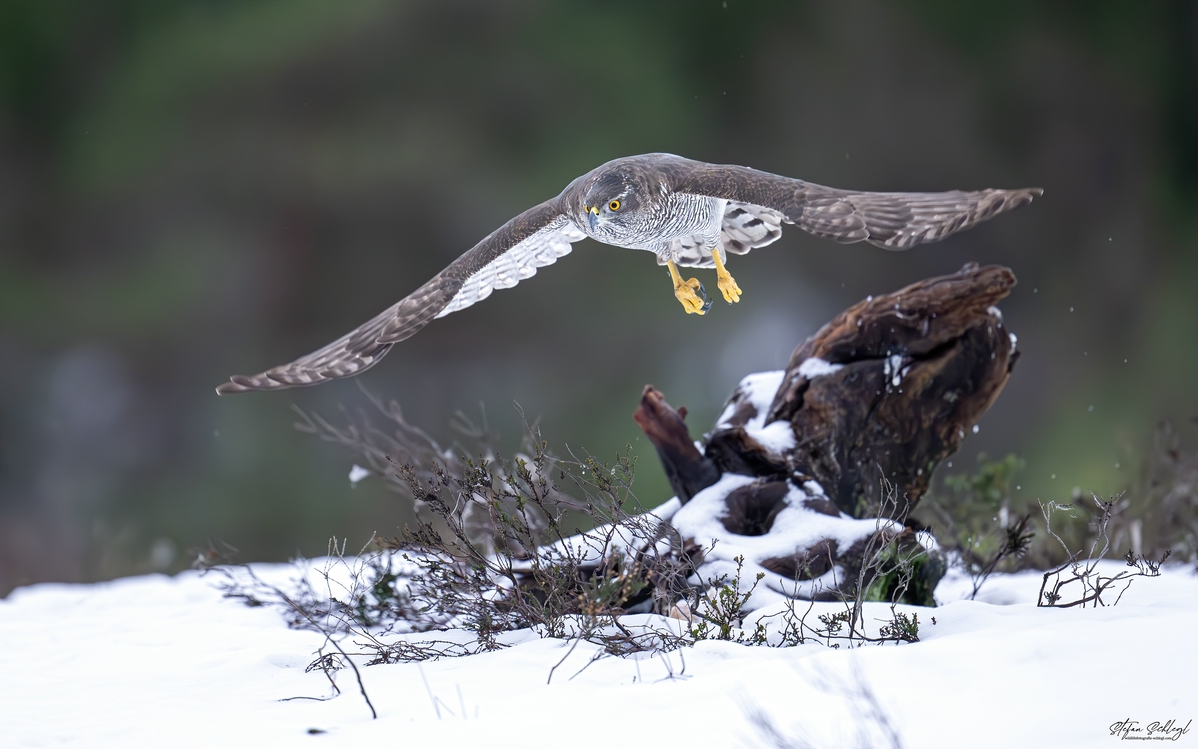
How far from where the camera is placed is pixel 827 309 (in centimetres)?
882

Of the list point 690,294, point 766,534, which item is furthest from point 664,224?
point 766,534

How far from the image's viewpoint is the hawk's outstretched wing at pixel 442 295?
10.2ft

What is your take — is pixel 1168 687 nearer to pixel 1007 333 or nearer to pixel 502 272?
pixel 1007 333

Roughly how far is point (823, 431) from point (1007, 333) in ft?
2.83

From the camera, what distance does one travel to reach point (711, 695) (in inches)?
73.0

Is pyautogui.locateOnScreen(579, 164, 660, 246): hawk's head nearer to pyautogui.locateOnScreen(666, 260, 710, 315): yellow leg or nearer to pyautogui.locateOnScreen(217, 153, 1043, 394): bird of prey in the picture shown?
pyautogui.locateOnScreen(217, 153, 1043, 394): bird of prey

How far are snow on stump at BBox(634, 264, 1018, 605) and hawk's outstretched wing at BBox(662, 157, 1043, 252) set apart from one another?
750 mm

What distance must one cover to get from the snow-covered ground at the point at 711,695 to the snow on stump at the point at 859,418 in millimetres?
767
